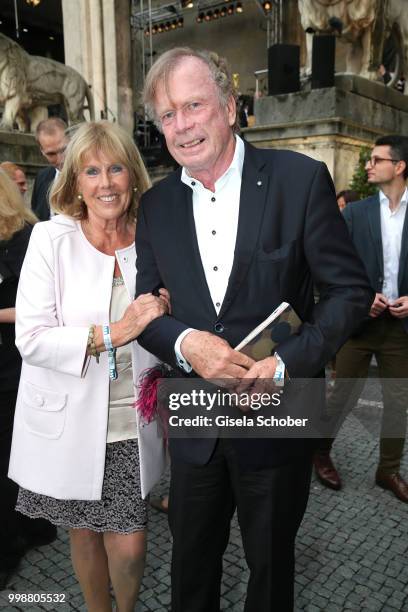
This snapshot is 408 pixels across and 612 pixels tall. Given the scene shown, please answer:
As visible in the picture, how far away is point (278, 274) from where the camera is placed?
63.3 inches

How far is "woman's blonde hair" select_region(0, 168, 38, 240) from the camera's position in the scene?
8.06ft

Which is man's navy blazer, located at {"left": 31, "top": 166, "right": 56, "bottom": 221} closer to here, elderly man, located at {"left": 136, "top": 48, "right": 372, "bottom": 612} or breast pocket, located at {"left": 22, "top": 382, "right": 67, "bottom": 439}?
breast pocket, located at {"left": 22, "top": 382, "right": 67, "bottom": 439}

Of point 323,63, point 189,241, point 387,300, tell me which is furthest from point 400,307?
point 323,63

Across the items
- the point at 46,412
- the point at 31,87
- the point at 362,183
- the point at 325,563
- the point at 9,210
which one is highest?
the point at 31,87

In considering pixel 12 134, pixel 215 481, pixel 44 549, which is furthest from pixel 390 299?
pixel 12 134

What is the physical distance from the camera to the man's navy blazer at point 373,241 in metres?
3.21

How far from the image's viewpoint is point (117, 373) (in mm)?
1960

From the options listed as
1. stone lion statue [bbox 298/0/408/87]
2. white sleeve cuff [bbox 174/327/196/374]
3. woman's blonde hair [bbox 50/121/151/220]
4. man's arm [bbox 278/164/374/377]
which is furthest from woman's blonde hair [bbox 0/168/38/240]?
stone lion statue [bbox 298/0/408/87]

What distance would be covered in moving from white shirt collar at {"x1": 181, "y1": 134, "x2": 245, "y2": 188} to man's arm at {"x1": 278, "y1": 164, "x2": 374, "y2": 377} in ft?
0.86

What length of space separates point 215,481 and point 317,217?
36.3 inches

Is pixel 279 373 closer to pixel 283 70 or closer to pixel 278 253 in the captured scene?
pixel 278 253

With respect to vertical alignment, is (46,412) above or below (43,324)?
below

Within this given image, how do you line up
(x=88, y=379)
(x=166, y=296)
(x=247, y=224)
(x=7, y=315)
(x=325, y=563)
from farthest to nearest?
(x=325, y=563)
(x=7, y=315)
(x=88, y=379)
(x=166, y=296)
(x=247, y=224)

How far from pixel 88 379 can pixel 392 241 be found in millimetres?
2208
